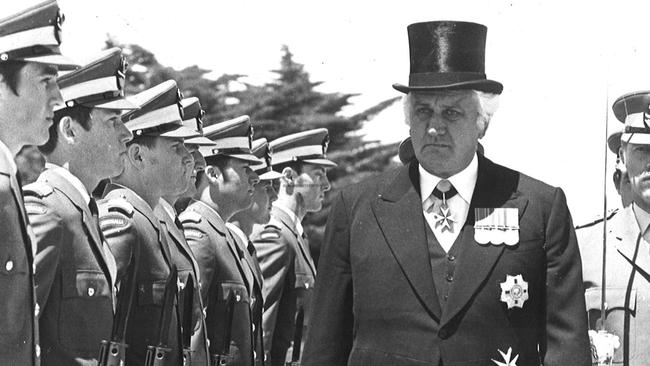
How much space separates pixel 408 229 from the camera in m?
5.59

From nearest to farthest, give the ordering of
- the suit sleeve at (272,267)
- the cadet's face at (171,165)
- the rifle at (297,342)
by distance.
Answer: the cadet's face at (171,165) → the rifle at (297,342) → the suit sleeve at (272,267)

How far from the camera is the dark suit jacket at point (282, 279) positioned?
11352mm

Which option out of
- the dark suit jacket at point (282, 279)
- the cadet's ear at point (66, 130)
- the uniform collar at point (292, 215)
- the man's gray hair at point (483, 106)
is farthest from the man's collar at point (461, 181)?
the uniform collar at point (292, 215)

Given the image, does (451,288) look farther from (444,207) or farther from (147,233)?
(147,233)

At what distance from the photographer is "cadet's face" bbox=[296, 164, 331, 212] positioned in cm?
1264

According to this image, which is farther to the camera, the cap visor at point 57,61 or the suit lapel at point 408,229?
the cap visor at point 57,61

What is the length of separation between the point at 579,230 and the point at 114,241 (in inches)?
91.8

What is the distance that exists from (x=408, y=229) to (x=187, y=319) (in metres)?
2.73

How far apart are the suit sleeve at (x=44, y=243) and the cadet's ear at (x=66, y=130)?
0.62 meters

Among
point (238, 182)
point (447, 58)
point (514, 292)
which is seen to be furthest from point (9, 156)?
point (238, 182)

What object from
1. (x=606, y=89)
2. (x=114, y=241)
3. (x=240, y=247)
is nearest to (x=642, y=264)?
(x=606, y=89)

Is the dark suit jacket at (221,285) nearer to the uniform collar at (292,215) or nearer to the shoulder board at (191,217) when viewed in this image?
the shoulder board at (191,217)

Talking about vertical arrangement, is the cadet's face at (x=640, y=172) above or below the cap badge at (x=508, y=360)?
above

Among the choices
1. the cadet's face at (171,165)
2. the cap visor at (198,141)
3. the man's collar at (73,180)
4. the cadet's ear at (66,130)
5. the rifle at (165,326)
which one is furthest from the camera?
the cap visor at (198,141)
